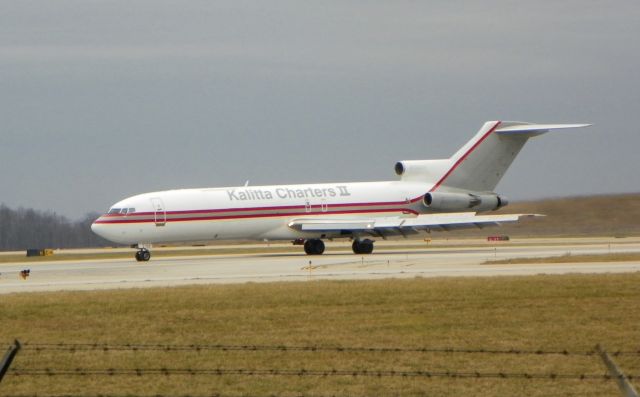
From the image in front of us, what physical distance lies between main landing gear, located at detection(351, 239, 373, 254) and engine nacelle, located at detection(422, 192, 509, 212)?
14.2 ft

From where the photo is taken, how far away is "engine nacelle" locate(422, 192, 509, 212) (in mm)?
56406

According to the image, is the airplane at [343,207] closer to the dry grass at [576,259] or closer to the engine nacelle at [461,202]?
the engine nacelle at [461,202]

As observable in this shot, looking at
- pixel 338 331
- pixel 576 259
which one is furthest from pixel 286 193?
pixel 338 331

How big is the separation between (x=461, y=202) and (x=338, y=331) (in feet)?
123

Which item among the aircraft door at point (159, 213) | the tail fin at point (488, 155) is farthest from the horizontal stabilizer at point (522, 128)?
the aircraft door at point (159, 213)

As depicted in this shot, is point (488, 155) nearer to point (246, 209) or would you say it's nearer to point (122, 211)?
point (246, 209)

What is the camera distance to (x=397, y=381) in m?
15.0

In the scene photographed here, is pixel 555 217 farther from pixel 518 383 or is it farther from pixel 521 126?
pixel 518 383

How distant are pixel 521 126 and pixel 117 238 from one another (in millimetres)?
23394

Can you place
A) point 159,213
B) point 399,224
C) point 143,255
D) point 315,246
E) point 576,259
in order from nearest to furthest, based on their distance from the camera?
1. point 576,259
2. point 159,213
3. point 143,255
4. point 399,224
5. point 315,246

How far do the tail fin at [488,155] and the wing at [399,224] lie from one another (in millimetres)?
4372

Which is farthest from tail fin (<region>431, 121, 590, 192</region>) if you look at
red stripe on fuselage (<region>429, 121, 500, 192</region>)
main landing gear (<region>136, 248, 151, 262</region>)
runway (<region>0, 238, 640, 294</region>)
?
main landing gear (<region>136, 248, 151, 262</region>)

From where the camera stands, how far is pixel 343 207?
180 feet

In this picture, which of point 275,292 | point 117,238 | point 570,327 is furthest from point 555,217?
point 570,327
